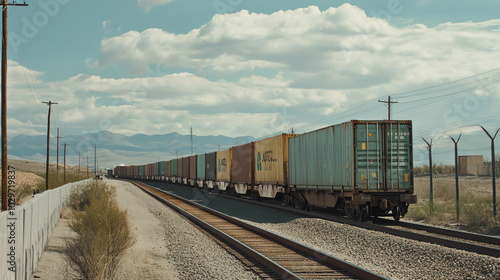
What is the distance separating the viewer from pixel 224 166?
3759cm

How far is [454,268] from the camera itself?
9648 mm

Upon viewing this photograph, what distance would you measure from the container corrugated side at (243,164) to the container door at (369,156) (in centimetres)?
1405

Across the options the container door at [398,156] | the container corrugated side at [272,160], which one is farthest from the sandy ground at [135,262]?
the container corrugated side at [272,160]

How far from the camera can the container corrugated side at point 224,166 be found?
119ft

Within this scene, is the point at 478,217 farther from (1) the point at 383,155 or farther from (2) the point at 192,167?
(2) the point at 192,167

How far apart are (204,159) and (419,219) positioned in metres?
28.0

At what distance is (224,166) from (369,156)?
20.9m

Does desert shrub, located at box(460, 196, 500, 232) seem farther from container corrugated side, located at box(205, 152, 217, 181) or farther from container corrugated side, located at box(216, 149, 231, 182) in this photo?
container corrugated side, located at box(205, 152, 217, 181)

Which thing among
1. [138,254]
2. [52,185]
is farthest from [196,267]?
[52,185]

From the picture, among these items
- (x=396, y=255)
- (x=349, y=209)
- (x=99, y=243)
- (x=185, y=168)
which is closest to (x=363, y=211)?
(x=349, y=209)

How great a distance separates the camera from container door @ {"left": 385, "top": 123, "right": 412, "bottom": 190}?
18.0 metres

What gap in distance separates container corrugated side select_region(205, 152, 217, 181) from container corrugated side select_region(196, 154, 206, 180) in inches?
53.7

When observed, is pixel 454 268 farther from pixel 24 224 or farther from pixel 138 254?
pixel 24 224

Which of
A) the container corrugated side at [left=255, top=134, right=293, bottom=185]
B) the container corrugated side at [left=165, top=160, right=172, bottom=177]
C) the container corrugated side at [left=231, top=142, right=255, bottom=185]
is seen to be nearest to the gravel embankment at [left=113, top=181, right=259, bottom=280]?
the container corrugated side at [left=255, top=134, right=293, bottom=185]
